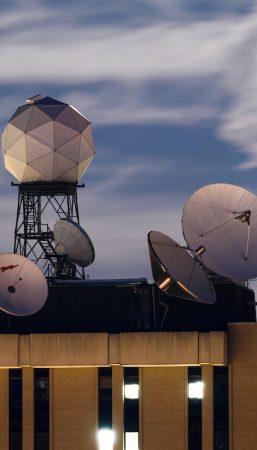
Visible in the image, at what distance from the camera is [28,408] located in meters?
141

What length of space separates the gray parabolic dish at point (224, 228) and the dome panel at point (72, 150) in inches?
930

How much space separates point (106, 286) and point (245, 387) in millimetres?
13392

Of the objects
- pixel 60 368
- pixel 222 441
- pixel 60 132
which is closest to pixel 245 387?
pixel 222 441

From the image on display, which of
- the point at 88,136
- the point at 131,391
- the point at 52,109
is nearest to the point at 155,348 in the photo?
the point at 131,391

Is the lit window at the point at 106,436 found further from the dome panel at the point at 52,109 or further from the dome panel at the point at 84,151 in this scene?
the dome panel at the point at 52,109

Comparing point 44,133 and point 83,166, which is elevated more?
point 44,133

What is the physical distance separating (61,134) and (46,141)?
1.32 m

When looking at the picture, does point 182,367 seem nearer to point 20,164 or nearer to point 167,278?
point 167,278

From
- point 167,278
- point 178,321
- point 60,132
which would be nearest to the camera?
point 167,278

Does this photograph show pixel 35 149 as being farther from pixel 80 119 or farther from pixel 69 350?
pixel 69 350

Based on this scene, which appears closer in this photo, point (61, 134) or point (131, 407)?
point (131, 407)

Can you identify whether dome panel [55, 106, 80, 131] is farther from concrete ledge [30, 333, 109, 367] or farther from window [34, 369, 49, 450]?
window [34, 369, 49, 450]

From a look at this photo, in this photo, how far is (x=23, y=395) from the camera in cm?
14112

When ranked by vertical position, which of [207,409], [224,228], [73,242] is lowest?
[207,409]
